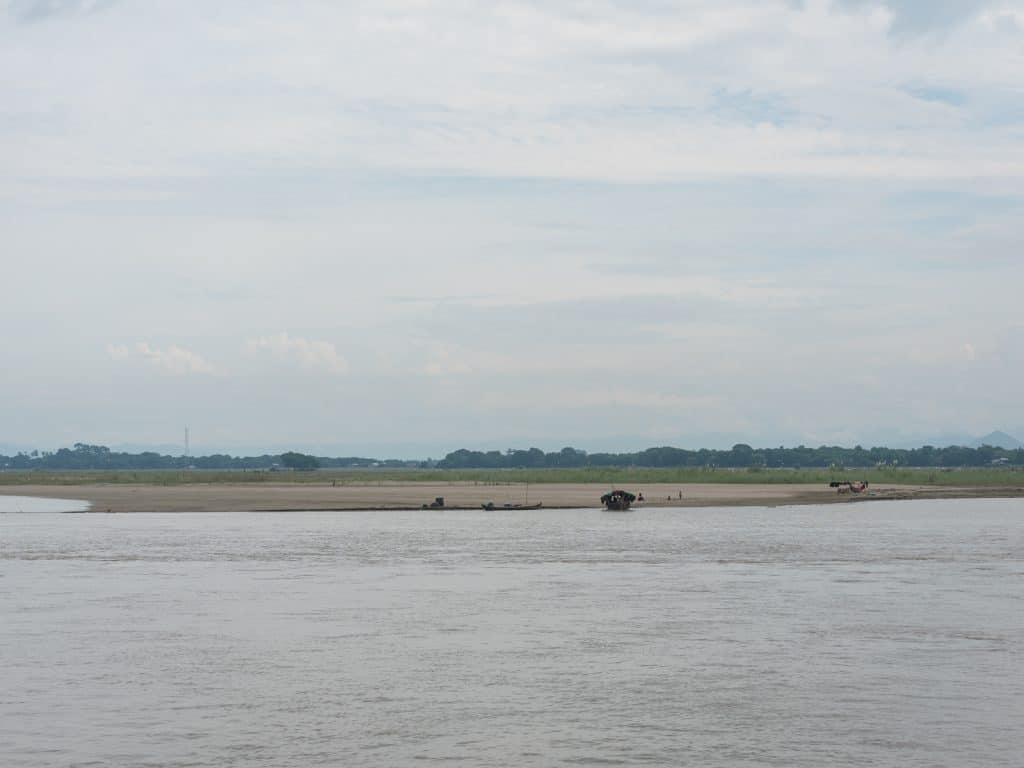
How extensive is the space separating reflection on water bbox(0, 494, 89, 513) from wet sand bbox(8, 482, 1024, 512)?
5.10 ft

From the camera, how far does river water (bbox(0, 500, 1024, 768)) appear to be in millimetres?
19359

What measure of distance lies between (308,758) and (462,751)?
7.56 ft

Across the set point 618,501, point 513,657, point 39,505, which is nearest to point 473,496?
point 618,501

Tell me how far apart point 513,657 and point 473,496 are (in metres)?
80.0

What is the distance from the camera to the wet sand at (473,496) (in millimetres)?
90562

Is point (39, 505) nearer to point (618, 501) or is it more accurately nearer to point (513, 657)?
point (618, 501)

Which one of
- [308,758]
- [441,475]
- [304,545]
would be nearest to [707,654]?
[308,758]

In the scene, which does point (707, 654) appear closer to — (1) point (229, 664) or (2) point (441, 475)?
(1) point (229, 664)

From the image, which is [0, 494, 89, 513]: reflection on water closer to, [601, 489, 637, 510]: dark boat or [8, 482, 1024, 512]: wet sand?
[8, 482, 1024, 512]: wet sand

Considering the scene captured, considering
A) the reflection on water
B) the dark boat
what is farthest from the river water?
the reflection on water

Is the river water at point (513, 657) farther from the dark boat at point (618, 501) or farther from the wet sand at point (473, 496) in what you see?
the wet sand at point (473, 496)

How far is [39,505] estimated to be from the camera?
9575 centimetres

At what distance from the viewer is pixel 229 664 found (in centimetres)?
2566

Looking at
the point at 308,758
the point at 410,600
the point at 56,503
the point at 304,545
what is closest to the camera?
the point at 308,758
